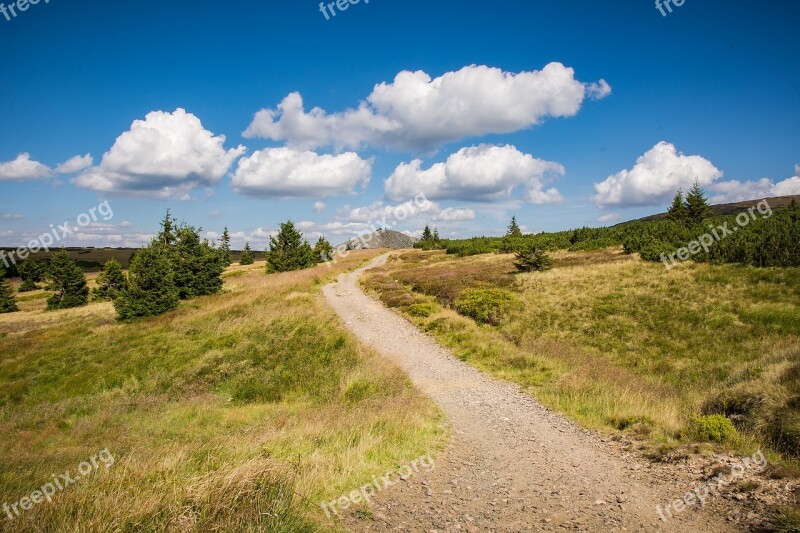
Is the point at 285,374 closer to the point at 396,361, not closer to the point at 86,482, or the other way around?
the point at 396,361

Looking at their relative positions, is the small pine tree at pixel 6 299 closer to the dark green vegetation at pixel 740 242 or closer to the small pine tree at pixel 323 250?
the small pine tree at pixel 323 250

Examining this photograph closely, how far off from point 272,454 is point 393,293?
853 inches

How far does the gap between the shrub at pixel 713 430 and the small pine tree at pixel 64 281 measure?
2400 inches

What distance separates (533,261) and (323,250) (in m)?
49.6

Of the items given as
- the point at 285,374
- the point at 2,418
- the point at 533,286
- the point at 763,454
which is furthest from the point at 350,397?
the point at 533,286

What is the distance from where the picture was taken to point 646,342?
15.6 m

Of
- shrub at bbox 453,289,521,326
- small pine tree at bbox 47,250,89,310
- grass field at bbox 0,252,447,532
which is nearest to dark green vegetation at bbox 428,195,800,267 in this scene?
shrub at bbox 453,289,521,326

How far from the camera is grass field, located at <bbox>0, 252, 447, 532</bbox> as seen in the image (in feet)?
14.8

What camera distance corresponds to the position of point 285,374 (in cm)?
1471

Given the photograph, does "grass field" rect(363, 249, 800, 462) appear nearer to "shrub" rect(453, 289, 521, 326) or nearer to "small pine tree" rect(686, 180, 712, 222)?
"shrub" rect(453, 289, 521, 326)

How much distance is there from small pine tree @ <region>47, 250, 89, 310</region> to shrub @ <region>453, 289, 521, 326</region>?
5000cm

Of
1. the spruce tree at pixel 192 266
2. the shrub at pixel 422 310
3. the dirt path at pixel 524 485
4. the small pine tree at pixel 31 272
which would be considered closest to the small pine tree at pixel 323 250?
the spruce tree at pixel 192 266

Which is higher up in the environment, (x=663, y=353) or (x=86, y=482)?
(x=86, y=482)

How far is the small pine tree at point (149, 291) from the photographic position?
87.2 feet
